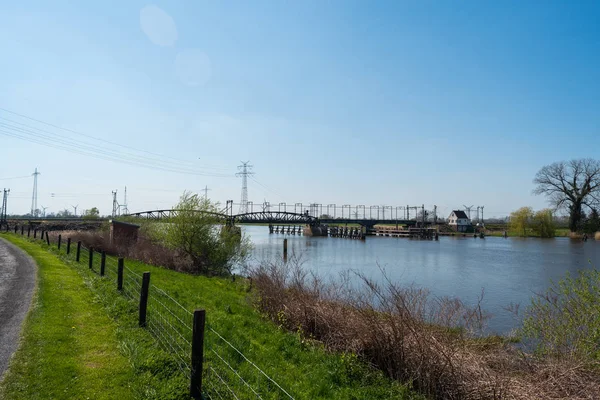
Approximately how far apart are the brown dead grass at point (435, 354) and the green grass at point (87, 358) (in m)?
5.07

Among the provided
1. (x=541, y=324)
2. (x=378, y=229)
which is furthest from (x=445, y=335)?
(x=378, y=229)

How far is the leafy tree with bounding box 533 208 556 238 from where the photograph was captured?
313 ft

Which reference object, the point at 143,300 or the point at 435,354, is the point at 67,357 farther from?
the point at 435,354

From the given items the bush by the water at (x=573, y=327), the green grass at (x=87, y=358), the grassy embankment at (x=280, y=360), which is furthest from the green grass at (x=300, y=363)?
the bush by the water at (x=573, y=327)

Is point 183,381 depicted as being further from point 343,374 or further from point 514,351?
point 514,351

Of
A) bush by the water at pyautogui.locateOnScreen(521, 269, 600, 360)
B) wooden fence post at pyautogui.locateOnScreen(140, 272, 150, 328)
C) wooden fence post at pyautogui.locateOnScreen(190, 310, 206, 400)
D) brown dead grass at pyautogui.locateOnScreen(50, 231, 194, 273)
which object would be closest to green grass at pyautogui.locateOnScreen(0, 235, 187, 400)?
wooden fence post at pyautogui.locateOnScreen(190, 310, 206, 400)

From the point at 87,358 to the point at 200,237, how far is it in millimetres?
20478

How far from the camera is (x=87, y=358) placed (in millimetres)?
7730

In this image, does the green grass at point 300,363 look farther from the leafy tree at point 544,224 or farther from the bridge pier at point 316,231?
the bridge pier at point 316,231

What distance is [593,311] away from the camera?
9859 millimetres

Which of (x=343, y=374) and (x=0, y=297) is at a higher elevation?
(x=0, y=297)

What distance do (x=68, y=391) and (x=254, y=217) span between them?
4836 inches

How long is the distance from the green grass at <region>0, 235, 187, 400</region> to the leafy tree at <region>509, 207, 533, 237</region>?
109279mm

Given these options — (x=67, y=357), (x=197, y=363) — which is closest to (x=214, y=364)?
(x=197, y=363)
